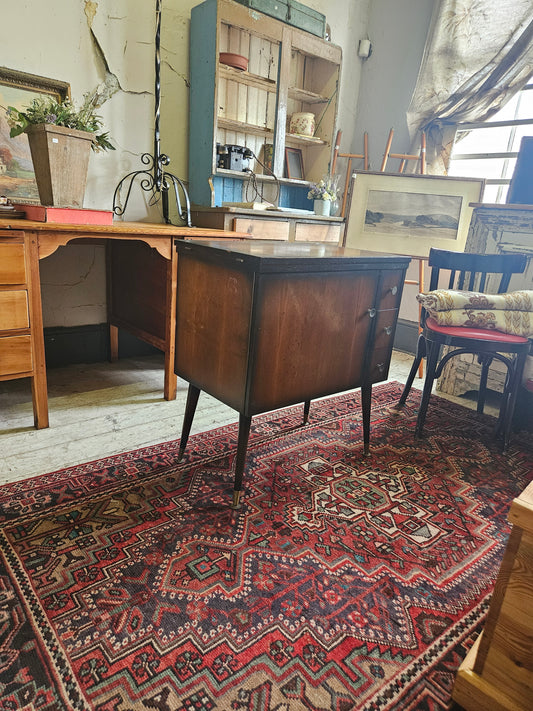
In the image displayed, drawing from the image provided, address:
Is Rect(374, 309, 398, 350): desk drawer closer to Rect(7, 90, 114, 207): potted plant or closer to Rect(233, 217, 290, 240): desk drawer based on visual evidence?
Rect(233, 217, 290, 240): desk drawer

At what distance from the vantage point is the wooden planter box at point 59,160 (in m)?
1.89

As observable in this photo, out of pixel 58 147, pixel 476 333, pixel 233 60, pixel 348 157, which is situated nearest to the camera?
pixel 58 147

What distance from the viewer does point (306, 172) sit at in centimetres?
363

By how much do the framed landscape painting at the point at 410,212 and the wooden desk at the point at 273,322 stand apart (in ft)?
4.93

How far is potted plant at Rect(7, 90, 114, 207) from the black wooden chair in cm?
170

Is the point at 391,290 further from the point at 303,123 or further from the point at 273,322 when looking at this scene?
the point at 303,123

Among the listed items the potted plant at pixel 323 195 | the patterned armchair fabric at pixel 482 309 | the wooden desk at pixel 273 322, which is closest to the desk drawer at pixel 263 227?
the potted plant at pixel 323 195

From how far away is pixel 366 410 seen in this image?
1846 mm

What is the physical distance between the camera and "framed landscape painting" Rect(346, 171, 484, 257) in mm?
2949

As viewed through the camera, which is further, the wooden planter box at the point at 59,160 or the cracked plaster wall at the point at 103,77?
the cracked plaster wall at the point at 103,77

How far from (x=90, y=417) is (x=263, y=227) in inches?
62.6

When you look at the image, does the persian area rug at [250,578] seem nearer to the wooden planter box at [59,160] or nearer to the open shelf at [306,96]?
the wooden planter box at [59,160]

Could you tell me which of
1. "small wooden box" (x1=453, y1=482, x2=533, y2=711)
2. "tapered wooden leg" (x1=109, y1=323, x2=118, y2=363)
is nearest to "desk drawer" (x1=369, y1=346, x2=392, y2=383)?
"small wooden box" (x1=453, y1=482, x2=533, y2=711)

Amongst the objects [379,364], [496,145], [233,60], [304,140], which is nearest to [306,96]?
[304,140]
